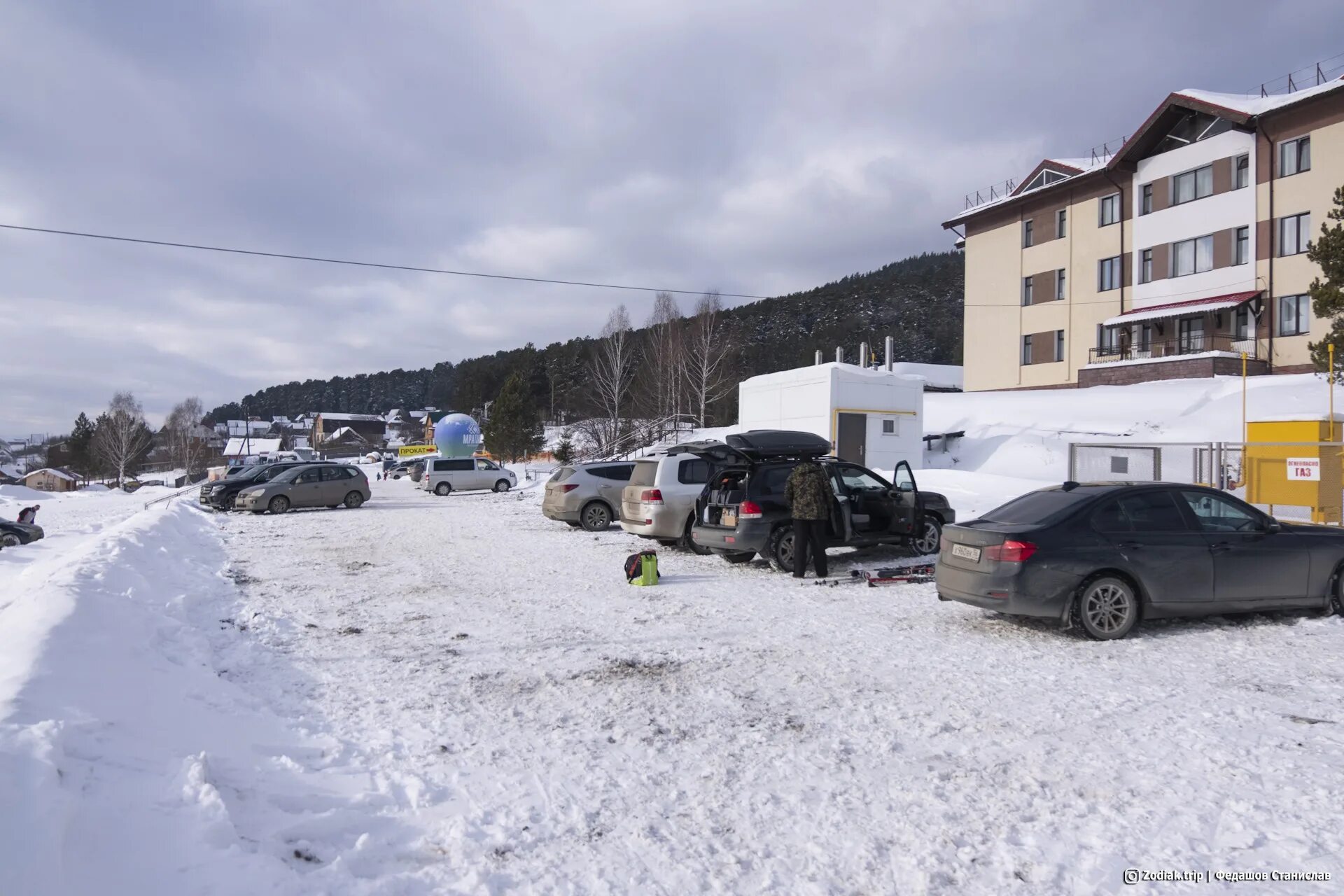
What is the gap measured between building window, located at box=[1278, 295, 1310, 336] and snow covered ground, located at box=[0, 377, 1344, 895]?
31.2 metres

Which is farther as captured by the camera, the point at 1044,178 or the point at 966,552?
the point at 1044,178

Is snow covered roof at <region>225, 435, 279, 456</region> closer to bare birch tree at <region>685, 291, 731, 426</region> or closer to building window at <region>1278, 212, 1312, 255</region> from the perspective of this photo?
bare birch tree at <region>685, 291, 731, 426</region>

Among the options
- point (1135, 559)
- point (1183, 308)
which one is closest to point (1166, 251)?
point (1183, 308)

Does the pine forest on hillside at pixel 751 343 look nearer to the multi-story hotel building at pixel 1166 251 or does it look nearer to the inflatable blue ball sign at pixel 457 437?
the inflatable blue ball sign at pixel 457 437

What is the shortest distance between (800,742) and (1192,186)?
135 feet

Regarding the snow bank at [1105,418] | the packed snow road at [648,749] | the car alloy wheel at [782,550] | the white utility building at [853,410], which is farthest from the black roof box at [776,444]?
the snow bank at [1105,418]

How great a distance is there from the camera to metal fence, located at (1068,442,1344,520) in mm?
13469

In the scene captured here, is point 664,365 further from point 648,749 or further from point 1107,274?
point 648,749

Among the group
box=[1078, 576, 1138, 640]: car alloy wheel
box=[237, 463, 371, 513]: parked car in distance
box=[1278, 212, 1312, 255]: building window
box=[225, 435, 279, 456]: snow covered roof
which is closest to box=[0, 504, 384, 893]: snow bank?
box=[1078, 576, 1138, 640]: car alloy wheel

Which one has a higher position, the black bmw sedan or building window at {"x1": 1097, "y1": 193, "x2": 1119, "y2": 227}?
building window at {"x1": 1097, "y1": 193, "x2": 1119, "y2": 227}

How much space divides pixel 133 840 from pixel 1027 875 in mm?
3689

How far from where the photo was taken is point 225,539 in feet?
57.0

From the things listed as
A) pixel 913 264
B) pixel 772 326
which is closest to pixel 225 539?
pixel 772 326

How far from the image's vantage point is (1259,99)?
34406 mm
